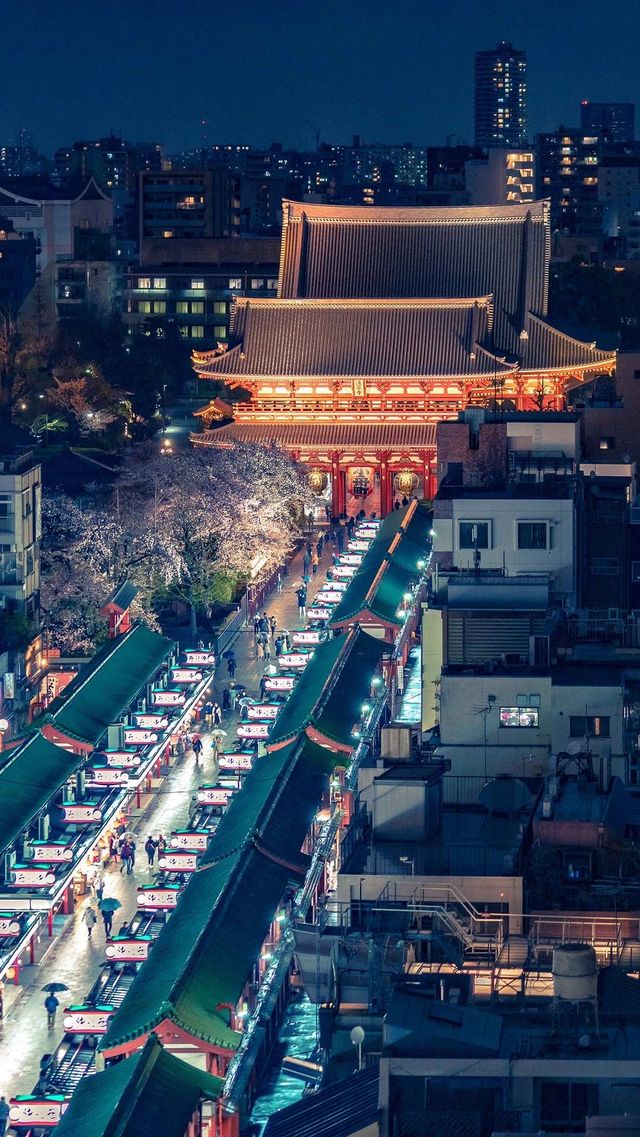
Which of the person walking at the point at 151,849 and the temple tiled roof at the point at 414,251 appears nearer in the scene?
the person walking at the point at 151,849

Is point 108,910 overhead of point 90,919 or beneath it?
overhead

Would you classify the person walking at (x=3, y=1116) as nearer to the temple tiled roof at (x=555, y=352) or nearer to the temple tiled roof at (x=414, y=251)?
the temple tiled roof at (x=555, y=352)

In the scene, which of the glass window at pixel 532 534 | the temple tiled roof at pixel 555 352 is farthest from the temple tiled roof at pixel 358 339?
the glass window at pixel 532 534

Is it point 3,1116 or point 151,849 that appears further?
point 151,849

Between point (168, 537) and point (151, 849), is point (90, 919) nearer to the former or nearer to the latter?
point (151, 849)

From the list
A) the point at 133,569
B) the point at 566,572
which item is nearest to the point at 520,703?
the point at 566,572

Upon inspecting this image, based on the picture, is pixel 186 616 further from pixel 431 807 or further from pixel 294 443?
pixel 431 807

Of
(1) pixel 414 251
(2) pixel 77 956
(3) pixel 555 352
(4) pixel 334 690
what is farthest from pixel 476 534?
(1) pixel 414 251
